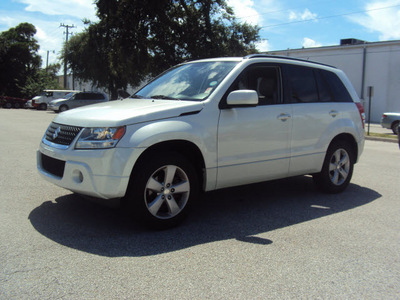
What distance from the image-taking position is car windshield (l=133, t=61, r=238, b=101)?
16.1 ft

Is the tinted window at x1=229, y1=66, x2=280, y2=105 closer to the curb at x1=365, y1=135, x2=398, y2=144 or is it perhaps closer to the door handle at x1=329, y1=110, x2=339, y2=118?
the door handle at x1=329, y1=110, x2=339, y2=118

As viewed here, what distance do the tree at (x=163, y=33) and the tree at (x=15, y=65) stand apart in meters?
26.7

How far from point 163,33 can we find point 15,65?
34313 mm

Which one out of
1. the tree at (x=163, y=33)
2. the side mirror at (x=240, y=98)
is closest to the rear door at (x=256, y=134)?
the side mirror at (x=240, y=98)

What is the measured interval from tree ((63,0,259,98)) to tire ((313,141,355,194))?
73.9 ft

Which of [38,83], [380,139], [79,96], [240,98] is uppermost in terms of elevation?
[38,83]

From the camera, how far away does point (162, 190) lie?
170 inches

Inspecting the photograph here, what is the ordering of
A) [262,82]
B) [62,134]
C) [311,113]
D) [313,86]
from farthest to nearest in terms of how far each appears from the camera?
[313,86], [311,113], [262,82], [62,134]

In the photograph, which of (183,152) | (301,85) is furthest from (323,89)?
(183,152)

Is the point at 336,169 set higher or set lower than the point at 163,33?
lower

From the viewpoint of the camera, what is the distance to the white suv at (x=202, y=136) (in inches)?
161

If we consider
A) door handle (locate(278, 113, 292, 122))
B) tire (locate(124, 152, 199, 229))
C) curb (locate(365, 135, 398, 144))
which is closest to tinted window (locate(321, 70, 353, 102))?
door handle (locate(278, 113, 292, 122))

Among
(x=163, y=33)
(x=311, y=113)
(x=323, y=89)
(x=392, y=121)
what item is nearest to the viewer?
(x=311, y=113)

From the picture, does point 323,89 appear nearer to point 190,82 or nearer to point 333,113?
point 333,113
